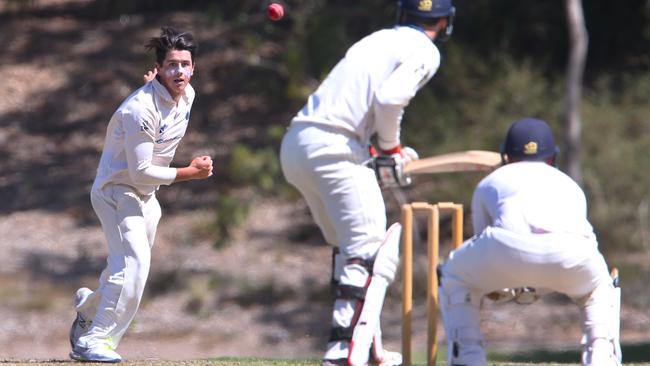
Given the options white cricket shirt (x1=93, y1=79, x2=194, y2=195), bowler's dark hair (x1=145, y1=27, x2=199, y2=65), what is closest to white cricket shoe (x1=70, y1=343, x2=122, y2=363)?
white cricket shirt (x1=93, y1=79, x2=194, y2=195)

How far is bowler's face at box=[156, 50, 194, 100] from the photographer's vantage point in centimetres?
Answer: 603

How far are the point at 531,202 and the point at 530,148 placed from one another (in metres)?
0.39

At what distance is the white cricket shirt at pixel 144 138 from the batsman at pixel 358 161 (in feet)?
2.01

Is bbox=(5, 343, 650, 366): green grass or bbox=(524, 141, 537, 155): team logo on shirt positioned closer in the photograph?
bbox=(524, 141, 537, 155): team logo on shirt

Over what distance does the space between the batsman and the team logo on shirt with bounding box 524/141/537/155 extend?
645 mm

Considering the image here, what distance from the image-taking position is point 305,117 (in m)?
5.98

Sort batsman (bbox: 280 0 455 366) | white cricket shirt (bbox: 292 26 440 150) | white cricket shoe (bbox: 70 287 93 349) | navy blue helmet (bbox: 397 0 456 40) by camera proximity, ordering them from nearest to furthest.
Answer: batsman (bbox: 280 0 455 366)
white cricket shirt (bbox: 292 26 440 150)
navy blue helmet (bbox: 397 0 456 40)
white cricket shoe (bbox: 70 287 93 349)

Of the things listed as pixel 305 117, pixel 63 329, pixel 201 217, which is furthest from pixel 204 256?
pixel 305 117

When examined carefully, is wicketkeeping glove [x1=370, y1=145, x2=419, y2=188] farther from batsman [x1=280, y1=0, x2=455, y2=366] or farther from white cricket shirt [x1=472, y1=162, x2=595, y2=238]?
white cricket shirt [x1=472, y1=162, x2=595, y2=238]

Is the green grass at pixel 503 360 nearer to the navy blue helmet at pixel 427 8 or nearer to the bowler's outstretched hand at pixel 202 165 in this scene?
the bowler's outstretched hand at pixel 202 165

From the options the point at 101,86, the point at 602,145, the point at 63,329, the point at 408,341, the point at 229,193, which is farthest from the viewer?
the point at 101,86

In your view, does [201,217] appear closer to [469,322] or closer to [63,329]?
[63,329]

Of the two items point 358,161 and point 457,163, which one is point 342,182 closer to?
point 358,161

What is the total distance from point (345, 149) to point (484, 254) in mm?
996
